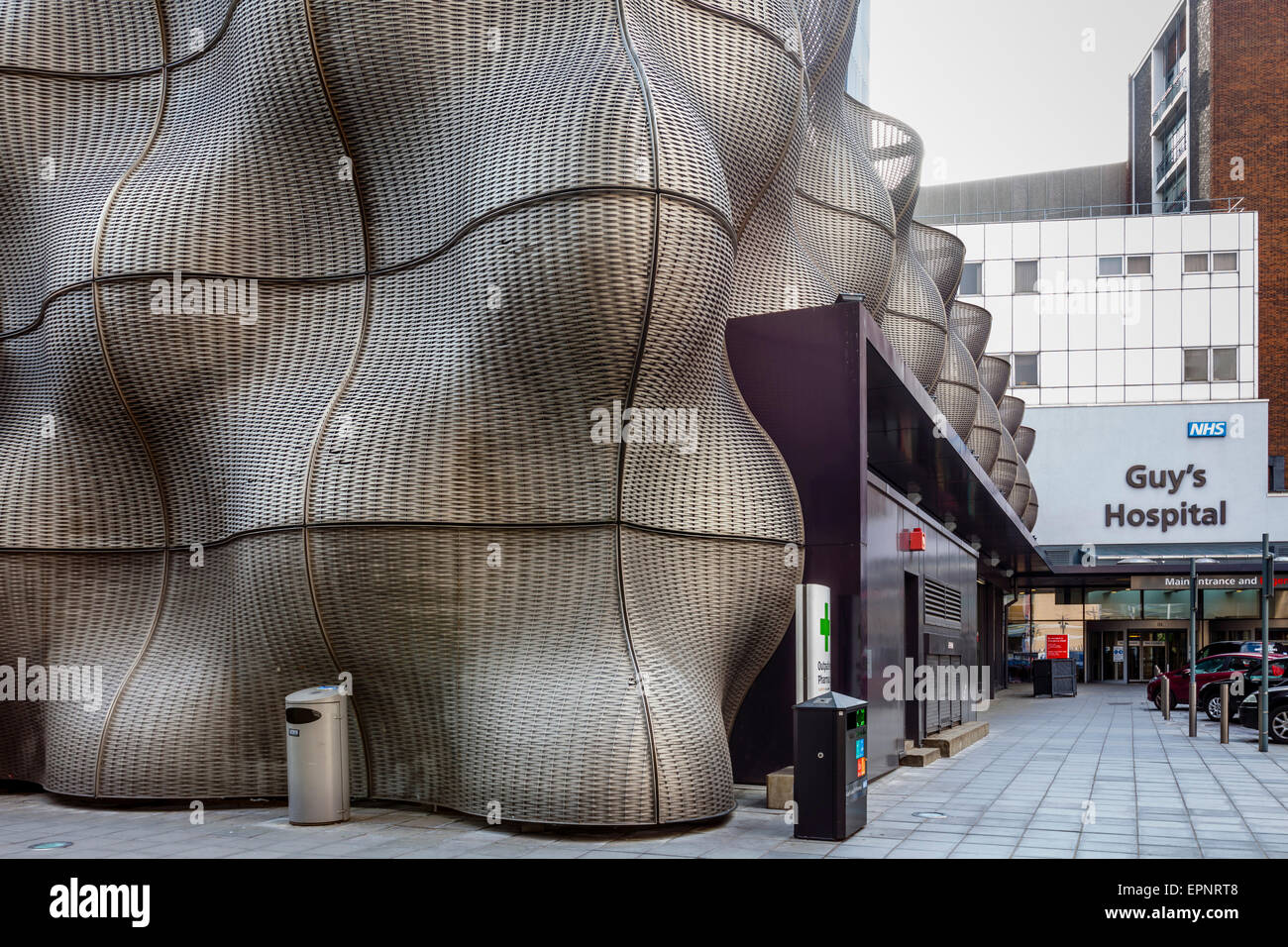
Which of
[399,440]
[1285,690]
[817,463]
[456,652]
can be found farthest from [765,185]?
[1285,690]

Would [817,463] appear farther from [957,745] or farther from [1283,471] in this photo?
[1283,471]

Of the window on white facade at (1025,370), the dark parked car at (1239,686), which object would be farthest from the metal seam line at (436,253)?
the window on white facade at (1025,370)

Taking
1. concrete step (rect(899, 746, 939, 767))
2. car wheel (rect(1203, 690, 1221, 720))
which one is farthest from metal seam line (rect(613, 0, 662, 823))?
car wheel (rect(1203, 690, 1221, 720))

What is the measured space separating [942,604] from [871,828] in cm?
886

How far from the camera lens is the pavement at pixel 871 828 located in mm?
8500

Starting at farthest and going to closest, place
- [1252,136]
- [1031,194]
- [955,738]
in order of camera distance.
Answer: [1031,194], [1252,136], [955,738]

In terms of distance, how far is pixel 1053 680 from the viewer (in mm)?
37375

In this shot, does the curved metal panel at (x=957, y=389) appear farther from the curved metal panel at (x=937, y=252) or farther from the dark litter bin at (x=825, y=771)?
the dark litter bin at (x=825, y=771)

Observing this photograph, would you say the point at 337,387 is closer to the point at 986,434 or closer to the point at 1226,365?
the point at 986,434

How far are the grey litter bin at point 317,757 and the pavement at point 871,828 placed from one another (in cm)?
20

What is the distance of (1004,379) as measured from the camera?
1566 inches

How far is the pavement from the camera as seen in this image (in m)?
8.50

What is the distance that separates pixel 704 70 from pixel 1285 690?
1466 centimetres

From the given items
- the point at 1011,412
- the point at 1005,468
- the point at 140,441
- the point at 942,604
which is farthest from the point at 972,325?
the point at 140,441
